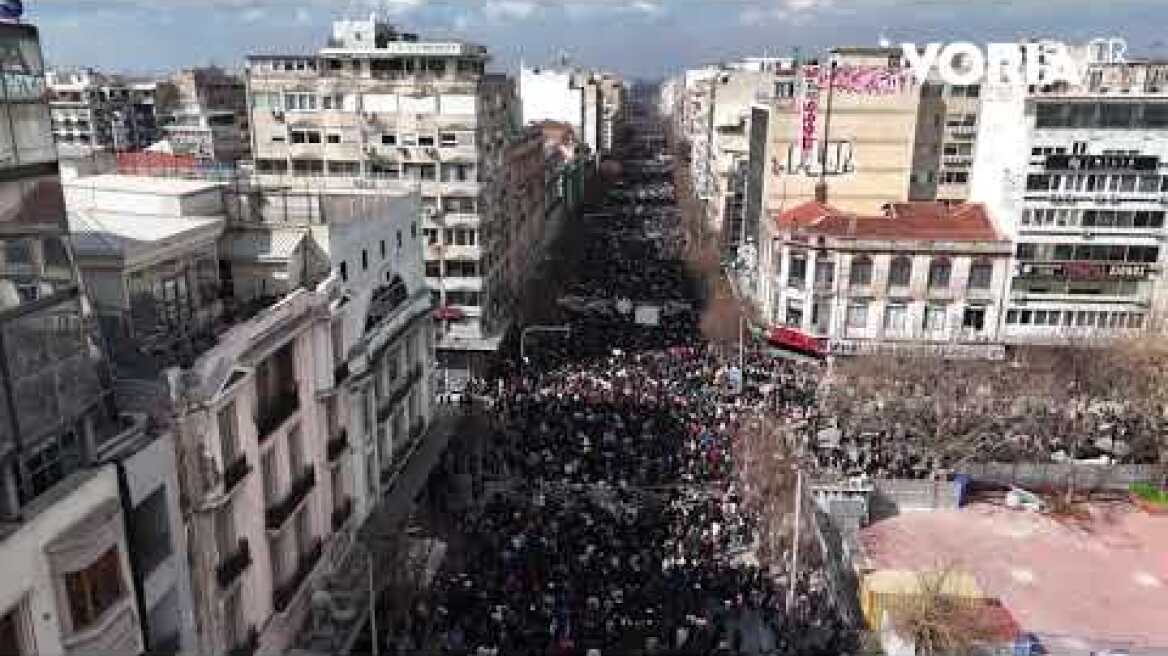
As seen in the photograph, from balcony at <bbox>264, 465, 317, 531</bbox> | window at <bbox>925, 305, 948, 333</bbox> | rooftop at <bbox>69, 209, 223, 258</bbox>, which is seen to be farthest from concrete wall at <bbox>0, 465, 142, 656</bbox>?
window at <bbox>925, 305, 948, 333</bbox>

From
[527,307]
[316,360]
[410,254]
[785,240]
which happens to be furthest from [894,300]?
[316,360]

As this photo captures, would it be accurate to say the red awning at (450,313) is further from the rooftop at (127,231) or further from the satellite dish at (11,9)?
the satellite dish at (11,9)

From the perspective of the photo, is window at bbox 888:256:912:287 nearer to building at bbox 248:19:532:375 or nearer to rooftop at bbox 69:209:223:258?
building at bbox 248:19:532:375

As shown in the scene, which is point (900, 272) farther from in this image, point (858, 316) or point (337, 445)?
point (337, 445)

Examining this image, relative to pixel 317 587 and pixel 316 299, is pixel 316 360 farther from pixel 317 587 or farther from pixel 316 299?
pixel 317 587

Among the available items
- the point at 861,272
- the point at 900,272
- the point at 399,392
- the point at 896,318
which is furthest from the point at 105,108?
the point at 896,318
